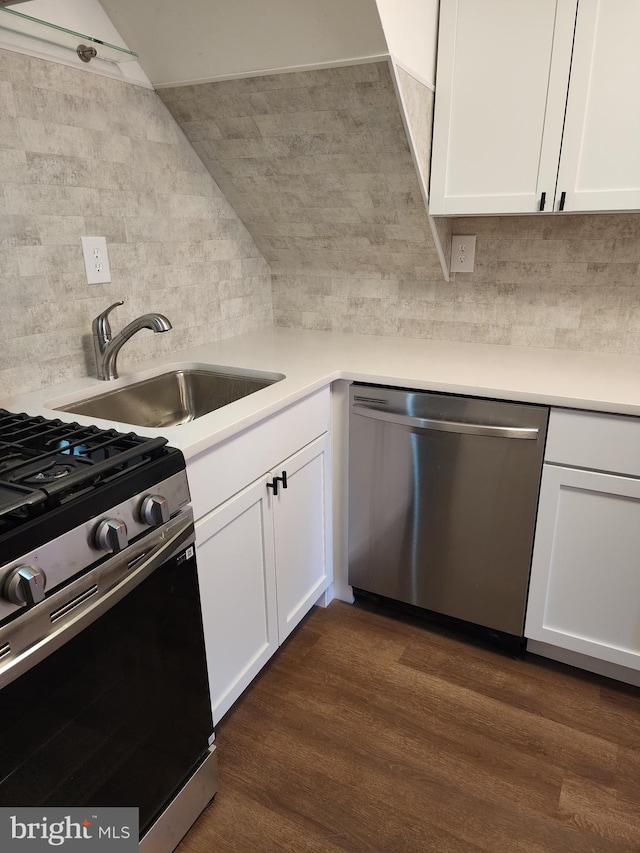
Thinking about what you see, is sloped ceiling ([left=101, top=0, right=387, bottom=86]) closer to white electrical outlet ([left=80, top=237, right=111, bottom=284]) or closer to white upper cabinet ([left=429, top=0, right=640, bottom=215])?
white upper cabinet ([left=429, top=0, right=640, bottom=215])

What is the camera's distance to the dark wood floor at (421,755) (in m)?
1.41

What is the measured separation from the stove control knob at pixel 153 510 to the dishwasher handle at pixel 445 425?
3.11 ft

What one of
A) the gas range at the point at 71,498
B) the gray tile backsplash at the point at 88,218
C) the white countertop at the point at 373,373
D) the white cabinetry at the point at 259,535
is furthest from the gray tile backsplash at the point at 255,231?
the white cabinetry at the point at 259,535

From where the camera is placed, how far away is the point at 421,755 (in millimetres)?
1612

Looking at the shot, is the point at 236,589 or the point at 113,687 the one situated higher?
the point at 113,687

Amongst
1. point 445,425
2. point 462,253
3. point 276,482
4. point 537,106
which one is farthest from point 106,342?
point 537,106

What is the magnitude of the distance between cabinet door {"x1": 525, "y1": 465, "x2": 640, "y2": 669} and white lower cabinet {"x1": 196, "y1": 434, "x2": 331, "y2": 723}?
73 centimetres

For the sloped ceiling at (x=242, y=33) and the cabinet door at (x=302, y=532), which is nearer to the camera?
the sloped ceiling at (x=242, y=33)

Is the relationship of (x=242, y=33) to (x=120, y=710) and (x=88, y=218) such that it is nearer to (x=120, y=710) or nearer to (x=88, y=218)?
(x=88, y=218)

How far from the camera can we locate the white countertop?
1.48 m

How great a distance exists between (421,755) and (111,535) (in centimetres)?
117

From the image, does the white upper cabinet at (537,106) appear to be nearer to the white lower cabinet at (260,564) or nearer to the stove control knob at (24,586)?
the white lower cabinet at (260,564)

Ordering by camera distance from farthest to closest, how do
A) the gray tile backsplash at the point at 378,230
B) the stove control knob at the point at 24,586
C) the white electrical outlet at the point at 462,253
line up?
the white electrical outlet at the point at 462,253, the gray tile backsplash at the point at 378,230, the stove control knob at the point at 24,586

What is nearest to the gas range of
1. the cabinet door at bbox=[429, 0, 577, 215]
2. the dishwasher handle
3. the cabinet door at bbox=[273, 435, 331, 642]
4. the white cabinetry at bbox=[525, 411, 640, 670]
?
the cabinet door at bbox=[273, 435, 331, 642]
